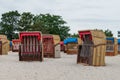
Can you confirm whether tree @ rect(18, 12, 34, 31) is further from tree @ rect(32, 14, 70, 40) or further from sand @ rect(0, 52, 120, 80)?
sand @ rect(0, 52, 120, 80)

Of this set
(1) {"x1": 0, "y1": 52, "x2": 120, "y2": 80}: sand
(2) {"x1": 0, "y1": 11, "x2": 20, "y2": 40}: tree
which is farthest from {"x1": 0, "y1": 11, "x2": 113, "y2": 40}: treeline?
(1) {"x1": 0, "y1": 52, "x2": 120, "y2": 80}: sand

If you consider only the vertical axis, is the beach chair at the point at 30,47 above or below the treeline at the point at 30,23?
below

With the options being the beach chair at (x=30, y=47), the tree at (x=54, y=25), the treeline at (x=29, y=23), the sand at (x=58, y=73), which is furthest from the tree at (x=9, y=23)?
the sand at (x=58, y=73)

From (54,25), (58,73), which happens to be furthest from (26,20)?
(58,73)

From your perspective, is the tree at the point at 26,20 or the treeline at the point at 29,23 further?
the tree at the point at 26,20

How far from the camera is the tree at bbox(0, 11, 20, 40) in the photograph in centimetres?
12121

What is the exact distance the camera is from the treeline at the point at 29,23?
110688 mm

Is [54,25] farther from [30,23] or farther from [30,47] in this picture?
[30,47]

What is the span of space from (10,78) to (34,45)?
46.9 ft

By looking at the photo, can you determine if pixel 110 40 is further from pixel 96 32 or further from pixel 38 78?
pixel 38 78

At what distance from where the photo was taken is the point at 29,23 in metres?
116

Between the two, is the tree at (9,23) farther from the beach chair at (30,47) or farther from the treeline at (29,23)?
the beach chair at (30,47)

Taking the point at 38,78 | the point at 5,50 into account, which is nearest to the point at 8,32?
the point at 5,50

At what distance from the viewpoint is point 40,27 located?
101 m
